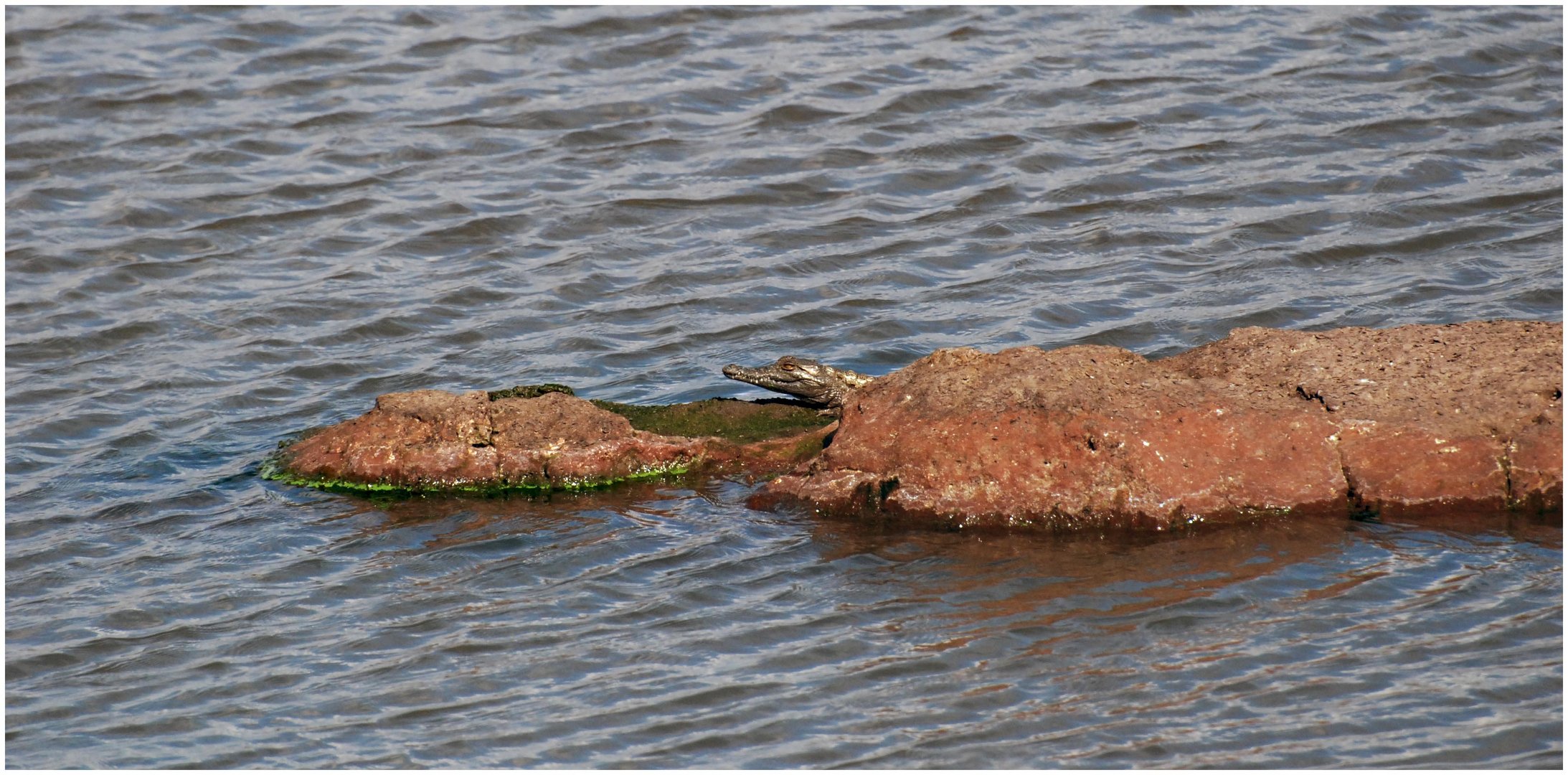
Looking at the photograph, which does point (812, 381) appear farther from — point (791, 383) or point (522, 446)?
point (522, 446)

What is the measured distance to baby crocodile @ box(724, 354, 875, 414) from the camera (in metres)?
6.48

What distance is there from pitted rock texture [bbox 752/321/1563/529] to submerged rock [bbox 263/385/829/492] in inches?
21.5

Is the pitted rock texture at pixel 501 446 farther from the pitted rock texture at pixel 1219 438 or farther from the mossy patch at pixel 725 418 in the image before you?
the pitted rock texture at pixel 1219 438

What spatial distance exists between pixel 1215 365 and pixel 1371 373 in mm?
538

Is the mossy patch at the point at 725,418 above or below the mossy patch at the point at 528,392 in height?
below

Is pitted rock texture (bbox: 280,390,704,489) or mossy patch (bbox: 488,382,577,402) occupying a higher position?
mossy patch (bbox: 488,382,577,402)

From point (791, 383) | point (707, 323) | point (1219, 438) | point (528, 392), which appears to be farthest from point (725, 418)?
point (1219, 438)

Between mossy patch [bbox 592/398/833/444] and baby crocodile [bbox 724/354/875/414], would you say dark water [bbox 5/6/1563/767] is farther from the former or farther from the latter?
baby crocodile [bbox 724/354/875/414]

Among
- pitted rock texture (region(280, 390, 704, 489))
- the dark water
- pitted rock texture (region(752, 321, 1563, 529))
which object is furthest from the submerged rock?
pitted rock texture (region(752, 321, 1563, 529))

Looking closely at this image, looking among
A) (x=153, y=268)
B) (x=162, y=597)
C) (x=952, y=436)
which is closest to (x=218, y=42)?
(x=153, y=268)

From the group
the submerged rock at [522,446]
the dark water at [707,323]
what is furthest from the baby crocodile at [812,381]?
the dark water at [707,323]

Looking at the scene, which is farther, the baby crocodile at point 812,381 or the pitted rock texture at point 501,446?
the baby crocodile at point 812,381

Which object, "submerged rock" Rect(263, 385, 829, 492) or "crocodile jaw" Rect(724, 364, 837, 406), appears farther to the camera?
"crocodile jaw" Rect(724, 364, 837, 406)

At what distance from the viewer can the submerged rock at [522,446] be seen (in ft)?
20.3
